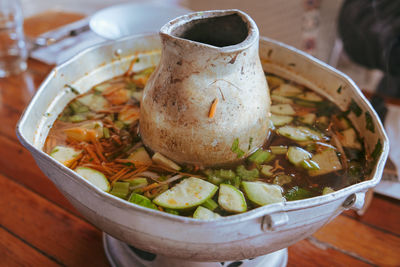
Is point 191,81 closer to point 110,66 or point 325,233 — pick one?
point 110,66

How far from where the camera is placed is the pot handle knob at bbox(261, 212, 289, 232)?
0.57 m

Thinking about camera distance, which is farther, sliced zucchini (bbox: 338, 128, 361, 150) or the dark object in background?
the dark object in background

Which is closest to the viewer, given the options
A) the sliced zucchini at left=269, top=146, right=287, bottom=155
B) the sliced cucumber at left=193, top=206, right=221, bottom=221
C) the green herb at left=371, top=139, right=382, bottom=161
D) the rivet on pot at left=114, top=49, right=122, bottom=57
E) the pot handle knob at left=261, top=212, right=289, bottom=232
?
the pot handle knob at left=261, top=212, right=289, bottom=232

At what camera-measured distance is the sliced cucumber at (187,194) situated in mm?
726

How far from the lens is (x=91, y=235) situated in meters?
1.02

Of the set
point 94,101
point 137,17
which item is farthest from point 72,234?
point 137,17

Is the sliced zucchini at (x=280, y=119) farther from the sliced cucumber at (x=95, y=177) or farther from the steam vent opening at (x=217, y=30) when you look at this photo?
the sliced cucumber at (x=95, y=177)

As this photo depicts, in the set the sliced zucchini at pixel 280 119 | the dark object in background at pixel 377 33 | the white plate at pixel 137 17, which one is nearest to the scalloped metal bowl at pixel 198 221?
the sliced zucchini at pixel 280 119

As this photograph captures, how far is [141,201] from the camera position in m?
0.73

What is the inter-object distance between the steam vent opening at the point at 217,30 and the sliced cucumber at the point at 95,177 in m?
0.38

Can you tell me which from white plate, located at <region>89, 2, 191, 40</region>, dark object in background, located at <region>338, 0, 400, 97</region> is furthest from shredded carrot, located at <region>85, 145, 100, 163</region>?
dark object in background, located at <region>338, 0, 400, 97</region>

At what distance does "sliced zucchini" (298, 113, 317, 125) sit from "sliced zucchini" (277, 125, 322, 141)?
0.03m

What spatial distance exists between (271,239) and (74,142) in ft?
1.86

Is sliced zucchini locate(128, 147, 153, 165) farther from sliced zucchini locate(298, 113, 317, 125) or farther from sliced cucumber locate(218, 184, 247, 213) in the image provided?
sliced zucchini locate(298, 113, 317, 125)
